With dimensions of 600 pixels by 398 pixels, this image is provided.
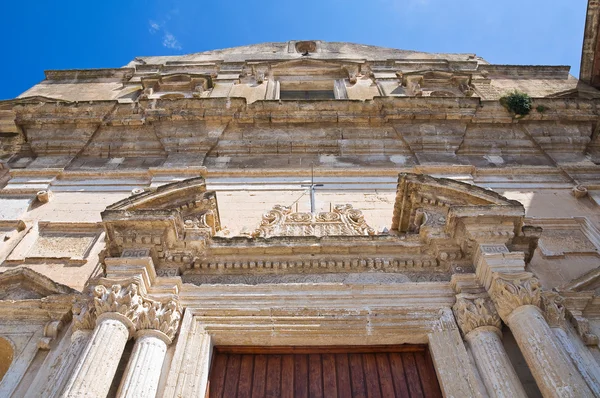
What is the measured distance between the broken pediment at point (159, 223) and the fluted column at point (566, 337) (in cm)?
371

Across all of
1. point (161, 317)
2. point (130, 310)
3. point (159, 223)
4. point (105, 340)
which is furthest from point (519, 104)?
point (105, 340)

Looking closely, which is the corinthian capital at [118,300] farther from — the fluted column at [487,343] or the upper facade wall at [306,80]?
the upper facade wall at [306,80]

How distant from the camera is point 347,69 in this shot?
43.0 feet

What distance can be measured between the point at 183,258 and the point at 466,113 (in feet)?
20.5

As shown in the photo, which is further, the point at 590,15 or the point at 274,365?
the point at 590,15

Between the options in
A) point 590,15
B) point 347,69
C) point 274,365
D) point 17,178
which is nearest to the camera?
point 274,365

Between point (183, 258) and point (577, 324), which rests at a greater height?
point (183, 258)

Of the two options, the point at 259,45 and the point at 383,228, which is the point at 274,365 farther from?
the point at 259,45

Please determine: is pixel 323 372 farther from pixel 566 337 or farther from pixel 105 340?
pixel 566 337

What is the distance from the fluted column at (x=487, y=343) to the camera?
4.32 metres

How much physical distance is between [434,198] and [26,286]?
195 inches

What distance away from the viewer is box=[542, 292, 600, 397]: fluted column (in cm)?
451

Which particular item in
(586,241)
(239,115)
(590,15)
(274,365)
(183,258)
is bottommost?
(274,365)

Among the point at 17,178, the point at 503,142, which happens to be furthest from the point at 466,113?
the point at 17,178
